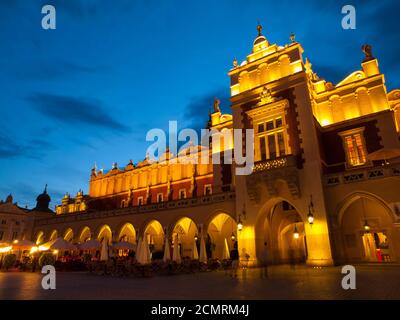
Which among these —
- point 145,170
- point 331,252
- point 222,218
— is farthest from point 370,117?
point 145,170

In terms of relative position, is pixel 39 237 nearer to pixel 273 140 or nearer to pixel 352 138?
pixel 273 140

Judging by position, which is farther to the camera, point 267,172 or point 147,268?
point 267,172

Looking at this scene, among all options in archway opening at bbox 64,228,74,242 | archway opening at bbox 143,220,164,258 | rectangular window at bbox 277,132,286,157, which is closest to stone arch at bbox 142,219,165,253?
archway opening at bbox 143,220,164,258

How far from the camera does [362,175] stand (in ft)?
59.9

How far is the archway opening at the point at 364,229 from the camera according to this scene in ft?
66.4

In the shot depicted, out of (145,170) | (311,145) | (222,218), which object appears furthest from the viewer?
(145,170)

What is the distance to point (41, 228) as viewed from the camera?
39156 millimetres

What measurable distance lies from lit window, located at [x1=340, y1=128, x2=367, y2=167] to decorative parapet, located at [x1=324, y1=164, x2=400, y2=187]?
107 inches

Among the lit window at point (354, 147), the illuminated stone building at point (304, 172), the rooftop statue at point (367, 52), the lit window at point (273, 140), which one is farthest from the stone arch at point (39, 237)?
the rooftop statue at point (367, 52)

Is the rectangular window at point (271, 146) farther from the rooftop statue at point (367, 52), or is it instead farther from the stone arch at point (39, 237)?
the stone arch at point (39, 237)

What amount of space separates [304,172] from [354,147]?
496 centimetres

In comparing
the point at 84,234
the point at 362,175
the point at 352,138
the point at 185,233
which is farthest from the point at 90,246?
the point at 352,138
